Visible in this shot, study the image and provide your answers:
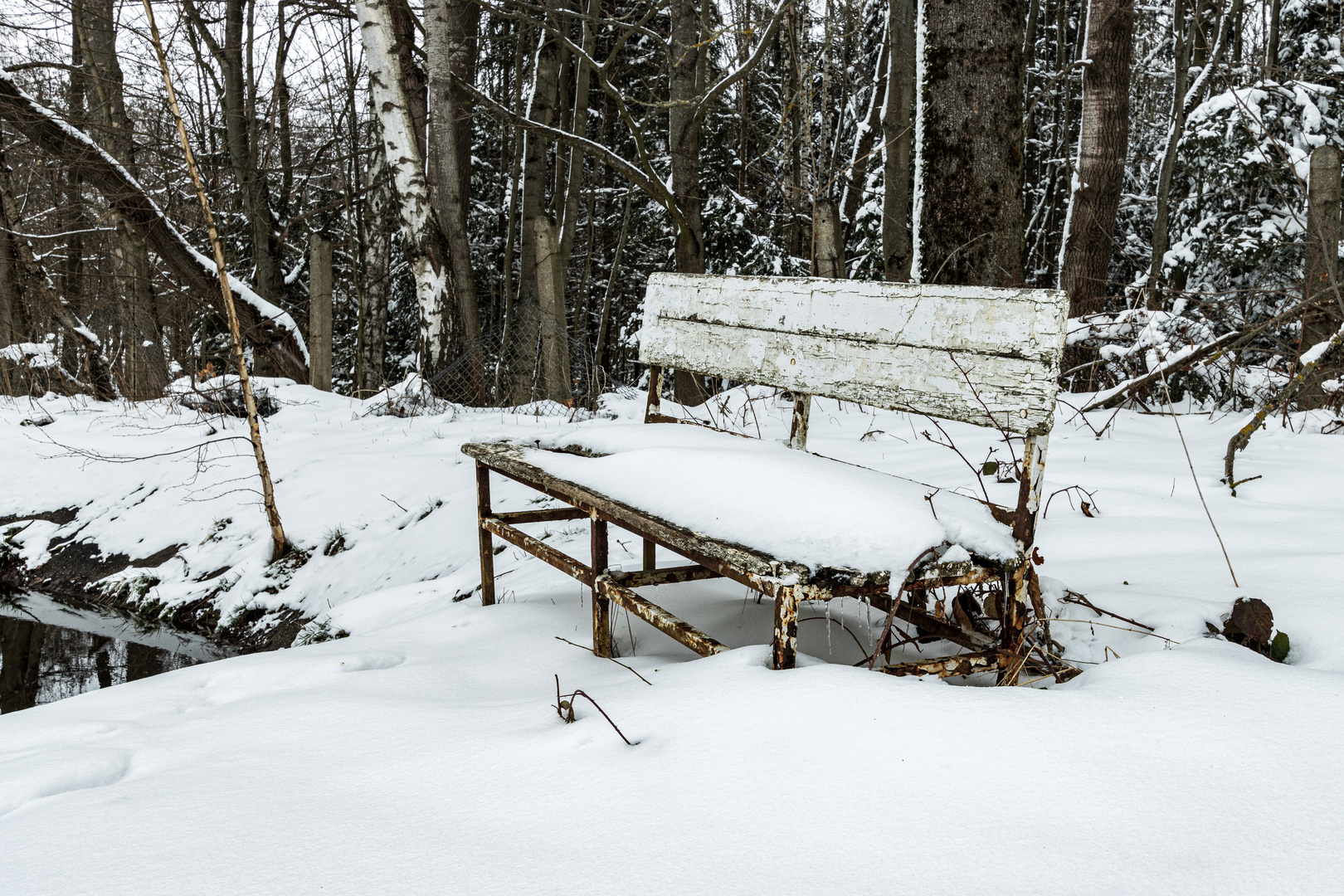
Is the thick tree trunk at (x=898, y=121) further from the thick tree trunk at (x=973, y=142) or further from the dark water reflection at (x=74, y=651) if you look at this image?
the dark water reflection at (x=74, y=651)

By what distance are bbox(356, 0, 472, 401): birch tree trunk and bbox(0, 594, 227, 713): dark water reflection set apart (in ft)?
10.8

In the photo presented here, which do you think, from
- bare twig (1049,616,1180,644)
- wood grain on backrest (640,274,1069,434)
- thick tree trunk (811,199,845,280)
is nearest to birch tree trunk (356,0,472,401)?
thick tree trunk (811,199,845,280)

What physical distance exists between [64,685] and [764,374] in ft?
10.5

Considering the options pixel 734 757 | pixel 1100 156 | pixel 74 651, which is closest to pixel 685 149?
pixel 1100 156

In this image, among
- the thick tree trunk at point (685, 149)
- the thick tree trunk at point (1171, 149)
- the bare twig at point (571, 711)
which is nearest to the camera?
the bare twig at point (571, 711)

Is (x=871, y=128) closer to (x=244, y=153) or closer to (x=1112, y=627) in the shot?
(x=244, y=153)

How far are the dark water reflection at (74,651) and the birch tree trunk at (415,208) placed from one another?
328 cm

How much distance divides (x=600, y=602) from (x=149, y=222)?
6.84 meters

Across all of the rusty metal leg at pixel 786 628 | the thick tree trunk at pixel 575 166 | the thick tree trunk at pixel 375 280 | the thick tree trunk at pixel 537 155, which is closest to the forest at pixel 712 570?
the rusty metal leg at pixel 786 628

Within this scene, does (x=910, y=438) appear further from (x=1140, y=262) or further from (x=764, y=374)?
(x=1140, y=262)

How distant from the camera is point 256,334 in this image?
833cm

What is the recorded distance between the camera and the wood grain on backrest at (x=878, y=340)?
2.08 m

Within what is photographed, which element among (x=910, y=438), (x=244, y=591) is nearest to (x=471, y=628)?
(x=244, y=591)

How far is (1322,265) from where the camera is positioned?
4547mm
